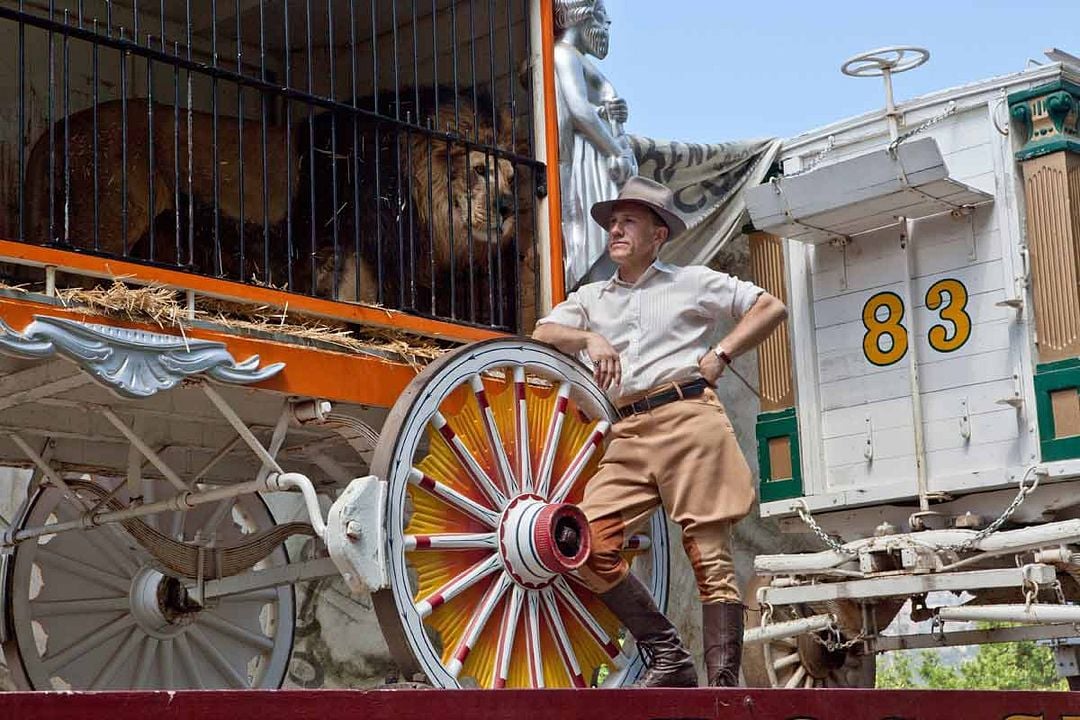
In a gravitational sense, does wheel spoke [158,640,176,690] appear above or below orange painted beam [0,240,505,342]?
below

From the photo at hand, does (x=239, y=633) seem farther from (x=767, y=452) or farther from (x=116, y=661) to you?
(x=767, y=452)

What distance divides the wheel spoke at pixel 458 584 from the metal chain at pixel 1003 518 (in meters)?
2.57

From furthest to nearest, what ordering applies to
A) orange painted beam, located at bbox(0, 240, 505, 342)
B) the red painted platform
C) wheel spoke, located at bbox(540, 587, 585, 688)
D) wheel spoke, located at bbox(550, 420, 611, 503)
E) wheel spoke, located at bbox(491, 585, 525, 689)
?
wheel spoke, located at bbox(550, 420, 611, 503)
wheel spoke, located at bbox(540, 587, 585, 688)
wheel spoke, located at bbox(491, 585, 525, 689)
orange painted beam, located at bbox(0, 240, 505, 342)
the red painted platform

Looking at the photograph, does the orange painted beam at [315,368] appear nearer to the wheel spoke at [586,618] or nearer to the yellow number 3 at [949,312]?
the wheel spoke at [586,618]

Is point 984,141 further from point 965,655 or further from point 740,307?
point 965,655

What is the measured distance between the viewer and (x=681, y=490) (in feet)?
17.3

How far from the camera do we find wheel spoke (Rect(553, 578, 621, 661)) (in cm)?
554

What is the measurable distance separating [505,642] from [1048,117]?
3801mm

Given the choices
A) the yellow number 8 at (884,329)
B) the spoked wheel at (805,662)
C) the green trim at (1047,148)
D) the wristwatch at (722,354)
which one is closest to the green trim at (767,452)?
the yellow number 8 at (884,329)

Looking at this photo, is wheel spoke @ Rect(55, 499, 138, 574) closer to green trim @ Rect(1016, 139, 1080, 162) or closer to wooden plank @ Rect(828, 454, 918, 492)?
wooden plank @ Rect(828, 454, 918, 492)

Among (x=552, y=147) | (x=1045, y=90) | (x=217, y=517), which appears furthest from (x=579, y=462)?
(x=1045, y=90)

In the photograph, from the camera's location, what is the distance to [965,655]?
20.6 m

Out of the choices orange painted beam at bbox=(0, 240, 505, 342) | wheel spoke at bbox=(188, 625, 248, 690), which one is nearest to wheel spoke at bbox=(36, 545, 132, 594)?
wheel spoke at bbox=(188, 625, 248, 690)

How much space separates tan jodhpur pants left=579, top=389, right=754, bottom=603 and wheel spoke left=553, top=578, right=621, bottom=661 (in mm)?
239
